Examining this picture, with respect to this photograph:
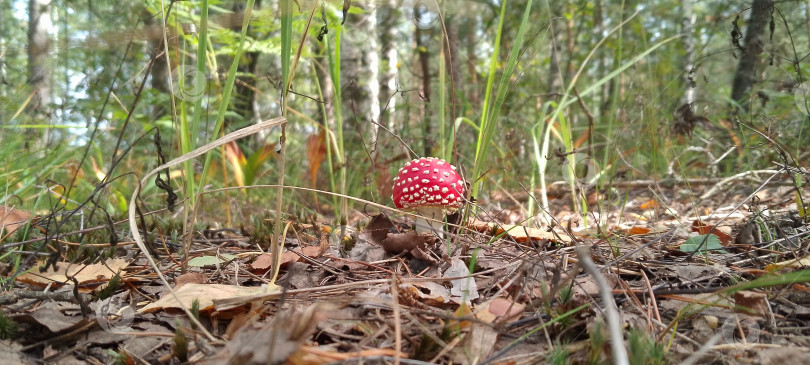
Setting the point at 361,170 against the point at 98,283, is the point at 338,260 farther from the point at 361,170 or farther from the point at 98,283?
the point at 361,170

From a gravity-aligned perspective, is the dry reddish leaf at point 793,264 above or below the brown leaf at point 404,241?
above

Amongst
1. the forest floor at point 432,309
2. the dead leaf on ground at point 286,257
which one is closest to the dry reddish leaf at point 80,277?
the forest floor at point 432,309

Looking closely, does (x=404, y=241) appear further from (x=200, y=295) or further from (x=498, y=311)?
(x=200, y=295)

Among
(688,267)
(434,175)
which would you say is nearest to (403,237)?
(434,175)
